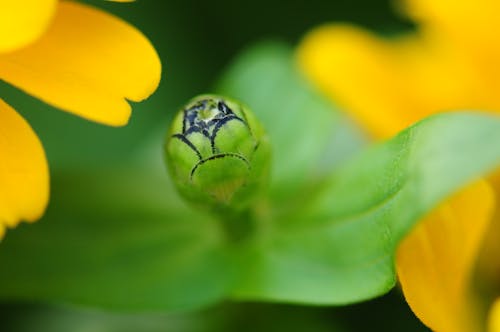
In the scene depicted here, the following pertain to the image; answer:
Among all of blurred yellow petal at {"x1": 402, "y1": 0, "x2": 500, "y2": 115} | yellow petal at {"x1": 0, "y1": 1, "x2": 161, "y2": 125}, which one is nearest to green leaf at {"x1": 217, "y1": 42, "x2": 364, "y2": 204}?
blurred yellow petal at {"x1": 402, "y1": 0, "x2": 500, "y2": 115}

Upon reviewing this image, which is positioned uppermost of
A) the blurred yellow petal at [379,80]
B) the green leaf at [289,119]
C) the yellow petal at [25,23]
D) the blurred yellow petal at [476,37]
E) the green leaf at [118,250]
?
the yellow petal at [25,23]

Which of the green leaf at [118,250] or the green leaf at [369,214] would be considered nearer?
the green leaf at [369,214]

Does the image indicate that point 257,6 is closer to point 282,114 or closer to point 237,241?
point 282,114

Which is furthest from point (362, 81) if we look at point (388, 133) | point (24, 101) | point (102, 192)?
point (24, 101)

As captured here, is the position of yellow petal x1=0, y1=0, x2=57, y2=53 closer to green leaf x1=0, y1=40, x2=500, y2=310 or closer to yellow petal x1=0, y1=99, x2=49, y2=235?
yellow petal x1=0, y1=99, x2=49, y2=235

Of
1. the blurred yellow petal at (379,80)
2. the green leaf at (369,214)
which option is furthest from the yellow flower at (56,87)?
the blurred yellow petal at (379,80)

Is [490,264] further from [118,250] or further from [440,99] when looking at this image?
[118,250]

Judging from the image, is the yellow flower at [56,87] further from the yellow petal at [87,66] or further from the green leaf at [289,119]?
the green leaf at [289,119]
